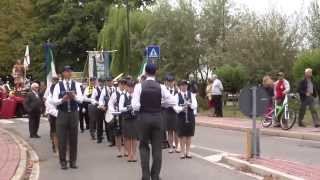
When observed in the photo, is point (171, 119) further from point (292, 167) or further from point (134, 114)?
point (292, 167)

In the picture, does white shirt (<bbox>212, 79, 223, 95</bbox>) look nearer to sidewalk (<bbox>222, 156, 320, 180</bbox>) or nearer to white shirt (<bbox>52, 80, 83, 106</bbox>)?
sidewalk (<bbox>222, 156, 320, 180</bbox>)

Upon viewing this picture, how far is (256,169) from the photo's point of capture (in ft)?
39.8

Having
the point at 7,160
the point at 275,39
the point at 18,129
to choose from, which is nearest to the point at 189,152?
the point at 7,160

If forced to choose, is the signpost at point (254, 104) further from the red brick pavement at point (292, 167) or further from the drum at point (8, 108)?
the drum at point (8, 108)

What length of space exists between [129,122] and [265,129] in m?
7.28

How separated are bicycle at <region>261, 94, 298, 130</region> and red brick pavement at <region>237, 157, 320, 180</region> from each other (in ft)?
23.8

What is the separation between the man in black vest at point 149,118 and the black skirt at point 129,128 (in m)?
3.66

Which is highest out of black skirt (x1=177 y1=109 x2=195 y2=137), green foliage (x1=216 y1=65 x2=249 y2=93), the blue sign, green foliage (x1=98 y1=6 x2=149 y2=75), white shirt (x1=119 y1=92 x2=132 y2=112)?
green foliage (x1=98 y1=6 x2=149 y2=75)

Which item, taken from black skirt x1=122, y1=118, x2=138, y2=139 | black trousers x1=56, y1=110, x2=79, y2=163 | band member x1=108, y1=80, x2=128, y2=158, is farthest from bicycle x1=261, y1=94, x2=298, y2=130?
black trousers x1=56, y1=110, x2=79, y2=163

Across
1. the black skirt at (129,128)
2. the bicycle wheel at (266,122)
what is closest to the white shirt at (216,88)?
the bicycle wheel at (266,122)

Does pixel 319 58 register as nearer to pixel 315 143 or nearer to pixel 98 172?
pixel 315 143

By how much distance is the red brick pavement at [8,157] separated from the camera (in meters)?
12.6

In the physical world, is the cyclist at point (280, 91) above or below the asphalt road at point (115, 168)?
above

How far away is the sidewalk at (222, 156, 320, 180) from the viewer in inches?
436
